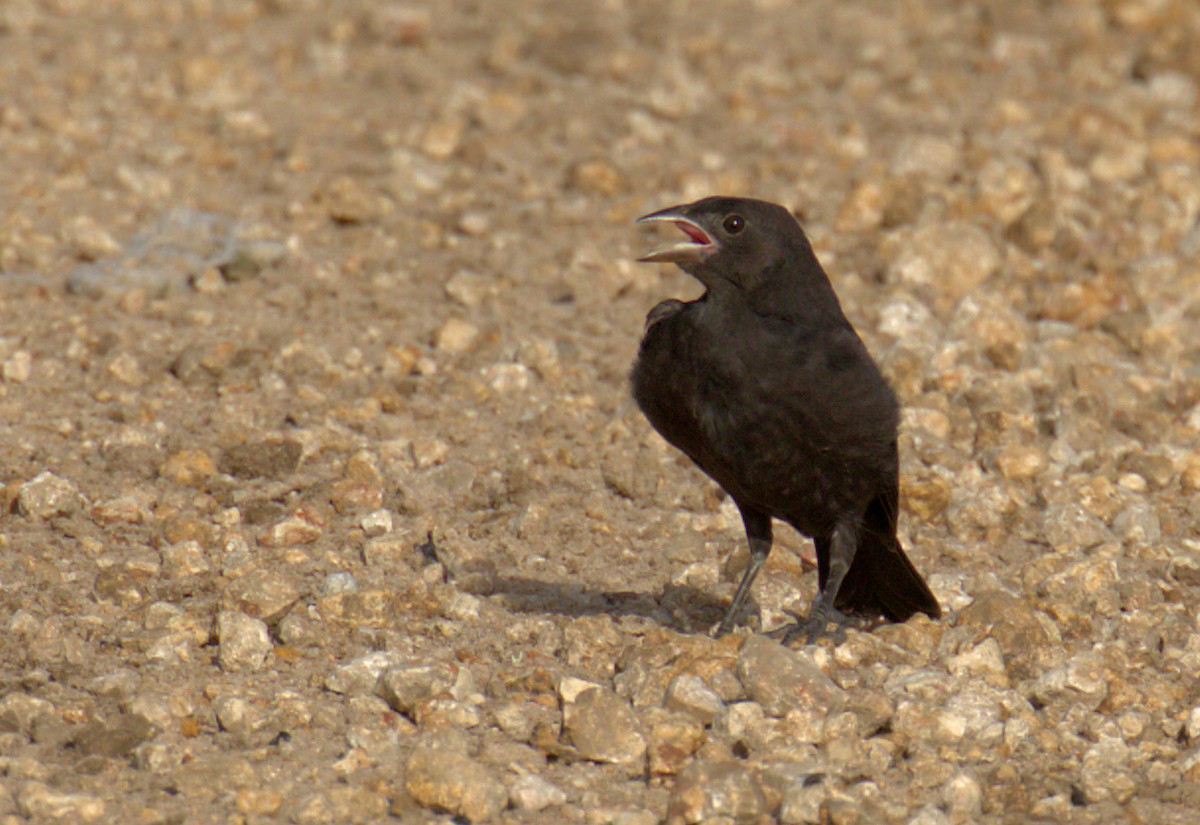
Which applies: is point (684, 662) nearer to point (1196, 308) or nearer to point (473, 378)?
point (473, 378)

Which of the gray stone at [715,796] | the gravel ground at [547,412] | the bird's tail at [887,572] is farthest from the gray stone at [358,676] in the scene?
the bird's tail at [887,572]

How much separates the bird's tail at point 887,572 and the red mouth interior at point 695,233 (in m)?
0.88

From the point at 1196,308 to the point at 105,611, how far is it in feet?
15.0

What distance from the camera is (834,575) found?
457 centimetres

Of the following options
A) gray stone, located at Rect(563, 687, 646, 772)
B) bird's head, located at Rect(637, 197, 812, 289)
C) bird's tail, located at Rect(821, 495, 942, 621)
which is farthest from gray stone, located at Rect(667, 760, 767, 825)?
bird's head, located at Rect(637, 197, 812, 289)

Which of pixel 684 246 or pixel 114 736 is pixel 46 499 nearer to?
pixel 114 736

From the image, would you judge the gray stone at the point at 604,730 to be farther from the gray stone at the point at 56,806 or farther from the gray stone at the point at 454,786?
the gray stone at the point at 56,806

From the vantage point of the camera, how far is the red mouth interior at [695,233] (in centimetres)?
461

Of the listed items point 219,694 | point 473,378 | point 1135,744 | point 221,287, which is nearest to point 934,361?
point 473,378

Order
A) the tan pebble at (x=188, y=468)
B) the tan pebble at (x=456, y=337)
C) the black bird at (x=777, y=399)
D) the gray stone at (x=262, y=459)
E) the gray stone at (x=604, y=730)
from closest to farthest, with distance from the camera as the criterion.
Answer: the gray stone at (x=604, y=730)
the black bird at (x=777, y=399)
the tan pebble at (x=188, y=468)
the gray stone at (x=262, y=459)
the tan pebble at (x=456, y=337)

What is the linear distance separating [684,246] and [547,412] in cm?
135

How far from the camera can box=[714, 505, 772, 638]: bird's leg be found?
15.2 ft

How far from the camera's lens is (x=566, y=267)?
6.73 metres

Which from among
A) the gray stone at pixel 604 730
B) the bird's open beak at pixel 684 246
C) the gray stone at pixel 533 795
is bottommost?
the gray stone at pixel 533 795
